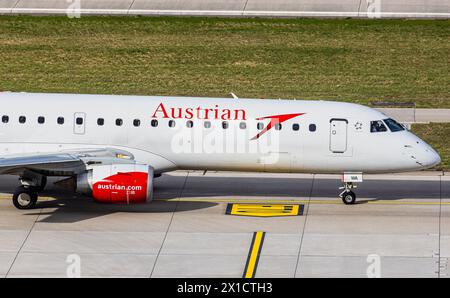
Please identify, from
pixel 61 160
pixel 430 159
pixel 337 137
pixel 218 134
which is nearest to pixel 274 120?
pixel 218 134

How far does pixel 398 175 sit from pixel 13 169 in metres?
13.3

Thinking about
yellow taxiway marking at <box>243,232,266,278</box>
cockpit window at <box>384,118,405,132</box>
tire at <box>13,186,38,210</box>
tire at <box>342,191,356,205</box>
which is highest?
cockpit window at <box>384,118,405,132</box>

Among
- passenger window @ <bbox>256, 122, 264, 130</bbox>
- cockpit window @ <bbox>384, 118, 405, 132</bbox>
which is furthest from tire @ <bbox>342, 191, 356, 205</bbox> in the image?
passenger window @ <bbox>256, 122, 264, 130</bbox>

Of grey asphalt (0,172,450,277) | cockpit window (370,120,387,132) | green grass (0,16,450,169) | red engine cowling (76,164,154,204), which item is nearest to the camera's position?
grey asphalt (0,172,450,277)

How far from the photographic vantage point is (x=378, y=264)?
31.8 metres

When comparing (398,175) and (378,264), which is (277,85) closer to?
(398,175)

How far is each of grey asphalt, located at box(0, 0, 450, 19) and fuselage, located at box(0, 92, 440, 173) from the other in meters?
21.9

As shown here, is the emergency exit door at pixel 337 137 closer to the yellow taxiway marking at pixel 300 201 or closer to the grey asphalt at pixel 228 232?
the grey asphalt at pixel 228 232

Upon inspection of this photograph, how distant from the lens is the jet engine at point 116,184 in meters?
34.6

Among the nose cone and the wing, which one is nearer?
the wing

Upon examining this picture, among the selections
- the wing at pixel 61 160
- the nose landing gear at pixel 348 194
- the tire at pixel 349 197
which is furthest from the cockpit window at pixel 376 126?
the wing at pixel 61 160

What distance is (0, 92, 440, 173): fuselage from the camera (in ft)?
119

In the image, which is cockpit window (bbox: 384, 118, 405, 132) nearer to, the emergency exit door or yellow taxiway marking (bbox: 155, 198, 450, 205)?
the emergency exit door

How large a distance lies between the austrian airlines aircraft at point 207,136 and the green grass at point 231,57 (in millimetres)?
12516
